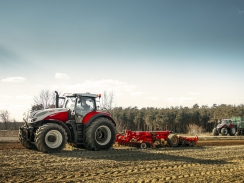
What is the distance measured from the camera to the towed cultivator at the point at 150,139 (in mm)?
13979

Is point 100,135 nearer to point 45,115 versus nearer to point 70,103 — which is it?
point 70,103

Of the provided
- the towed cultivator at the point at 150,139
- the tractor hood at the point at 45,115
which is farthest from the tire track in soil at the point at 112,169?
the towed cultivator at the point at 150,139

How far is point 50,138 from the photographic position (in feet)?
35.3

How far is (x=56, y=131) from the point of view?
10883mm

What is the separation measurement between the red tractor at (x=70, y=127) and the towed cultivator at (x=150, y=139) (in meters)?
1.80

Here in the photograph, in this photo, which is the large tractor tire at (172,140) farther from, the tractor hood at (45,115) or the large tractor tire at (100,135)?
the tractor hood at (45,115)

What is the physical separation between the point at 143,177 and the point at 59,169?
2.33m

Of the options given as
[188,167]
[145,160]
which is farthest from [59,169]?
[188,167]

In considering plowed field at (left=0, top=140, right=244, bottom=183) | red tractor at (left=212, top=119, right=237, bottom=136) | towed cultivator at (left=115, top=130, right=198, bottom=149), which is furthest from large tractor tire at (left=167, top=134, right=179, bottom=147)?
red tractor at (left=212, top=119, right=237, bottom=136)

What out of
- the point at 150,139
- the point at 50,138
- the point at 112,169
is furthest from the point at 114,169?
the point at 150,139

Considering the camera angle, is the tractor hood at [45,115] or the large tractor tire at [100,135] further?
the large tractor tire at [100,135]

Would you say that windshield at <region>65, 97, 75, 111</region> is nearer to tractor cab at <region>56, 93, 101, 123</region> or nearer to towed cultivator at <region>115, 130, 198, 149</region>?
tractor cab at <region>56, 93, 101, 123</region>

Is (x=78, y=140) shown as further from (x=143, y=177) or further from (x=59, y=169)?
(x=143, y=177)

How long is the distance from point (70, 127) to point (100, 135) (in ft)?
→ 5.20
